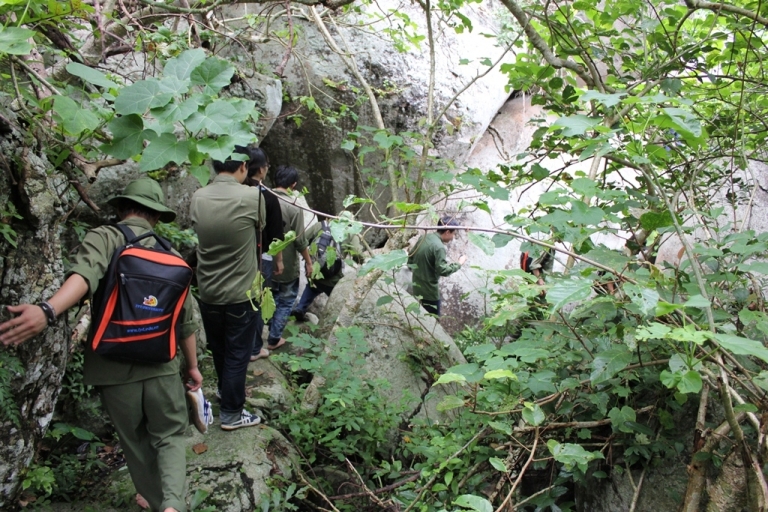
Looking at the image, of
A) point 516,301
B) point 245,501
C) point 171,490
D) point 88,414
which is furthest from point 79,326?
point 516,301

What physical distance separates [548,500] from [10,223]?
309 centimetres

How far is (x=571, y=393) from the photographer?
2.78 meters

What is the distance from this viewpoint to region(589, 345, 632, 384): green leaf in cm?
220

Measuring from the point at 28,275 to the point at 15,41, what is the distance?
4.74 ft

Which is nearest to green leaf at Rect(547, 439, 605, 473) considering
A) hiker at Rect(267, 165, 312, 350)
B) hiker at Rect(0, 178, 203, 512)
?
hiker at Rect(0, 178, 203, 512)

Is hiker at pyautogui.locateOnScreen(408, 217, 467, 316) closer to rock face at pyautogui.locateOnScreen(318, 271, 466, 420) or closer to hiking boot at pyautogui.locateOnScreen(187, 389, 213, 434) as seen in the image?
rock face at pyautogui.locateOnScreen(318, 271, 466, 420)

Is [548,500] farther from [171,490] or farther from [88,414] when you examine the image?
[88,414]

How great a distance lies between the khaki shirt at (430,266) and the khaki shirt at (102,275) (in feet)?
11.7

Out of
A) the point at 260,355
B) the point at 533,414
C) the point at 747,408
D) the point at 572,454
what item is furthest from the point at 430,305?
the point at 747,408

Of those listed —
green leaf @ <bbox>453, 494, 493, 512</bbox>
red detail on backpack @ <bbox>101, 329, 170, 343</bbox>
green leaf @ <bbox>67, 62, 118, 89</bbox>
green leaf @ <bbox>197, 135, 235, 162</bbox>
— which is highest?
green leaf @ <bbox>67, 62, 118, 89</bbox>

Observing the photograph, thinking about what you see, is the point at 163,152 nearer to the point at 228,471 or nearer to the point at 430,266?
the point at 228,471

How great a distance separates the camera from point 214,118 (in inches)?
62.5

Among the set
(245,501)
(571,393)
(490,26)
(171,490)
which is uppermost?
(490,26)

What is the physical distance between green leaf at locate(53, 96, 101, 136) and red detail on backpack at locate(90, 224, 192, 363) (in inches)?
35.2
